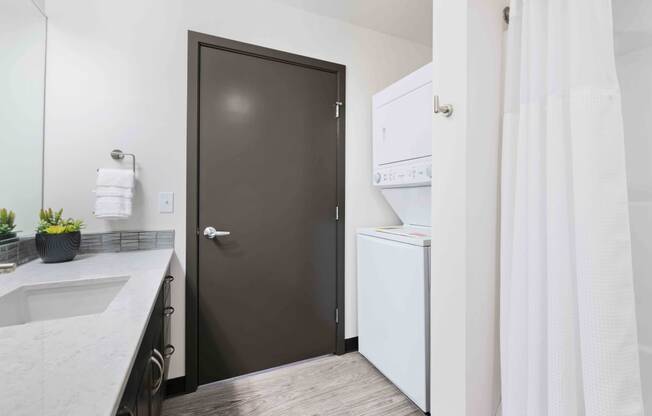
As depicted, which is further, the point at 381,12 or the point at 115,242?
the point at 381,12

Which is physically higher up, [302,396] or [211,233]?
[211,233]

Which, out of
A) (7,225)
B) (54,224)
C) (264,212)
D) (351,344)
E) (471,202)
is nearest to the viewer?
(471,202)

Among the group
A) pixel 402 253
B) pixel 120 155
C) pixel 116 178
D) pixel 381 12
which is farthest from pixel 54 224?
pixel 381 12

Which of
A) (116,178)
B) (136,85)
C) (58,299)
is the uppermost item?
(136,85)

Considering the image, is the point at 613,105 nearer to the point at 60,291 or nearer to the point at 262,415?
the point at 60,291

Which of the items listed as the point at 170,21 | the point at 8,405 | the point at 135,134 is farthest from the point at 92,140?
the point at 8,405

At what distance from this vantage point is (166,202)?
170 cm

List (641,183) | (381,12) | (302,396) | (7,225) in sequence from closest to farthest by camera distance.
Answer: (641,183), (7,225), (302,396), (381,12)

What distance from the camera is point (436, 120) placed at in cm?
111

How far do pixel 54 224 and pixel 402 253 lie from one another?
1.77 m

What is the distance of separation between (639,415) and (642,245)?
0.41 m

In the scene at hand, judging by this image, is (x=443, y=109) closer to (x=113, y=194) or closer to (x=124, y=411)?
(x=124, y=411)

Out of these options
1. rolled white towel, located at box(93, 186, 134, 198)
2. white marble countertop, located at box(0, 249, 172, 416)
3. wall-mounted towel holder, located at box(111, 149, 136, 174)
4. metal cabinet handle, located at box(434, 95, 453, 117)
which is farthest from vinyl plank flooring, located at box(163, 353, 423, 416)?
metal cabinet handle, located at box(434, 95, 453, 117)

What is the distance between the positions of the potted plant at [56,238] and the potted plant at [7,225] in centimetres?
8
